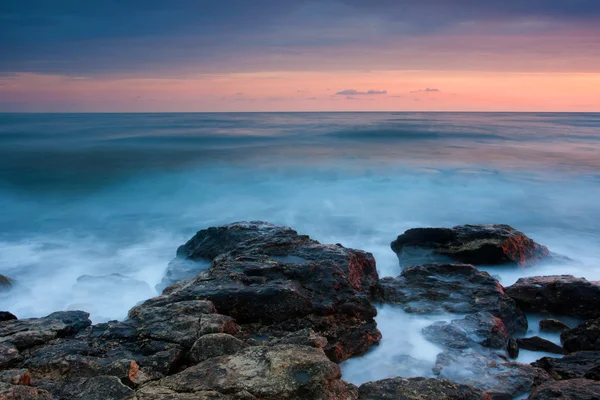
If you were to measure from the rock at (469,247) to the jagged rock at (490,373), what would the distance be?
3832mm

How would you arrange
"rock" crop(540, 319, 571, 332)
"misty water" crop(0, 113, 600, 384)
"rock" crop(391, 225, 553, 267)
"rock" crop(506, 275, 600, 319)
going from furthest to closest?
"rock" crop(391, 225, 553, 267) → "misty water" crop(0, 113, 600, 384) → "rock" crop(506, 275, 600, 319) → "rock" crop(540, 319, 571, 332)

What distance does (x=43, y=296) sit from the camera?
8922mm

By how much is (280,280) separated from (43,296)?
5.60 meters

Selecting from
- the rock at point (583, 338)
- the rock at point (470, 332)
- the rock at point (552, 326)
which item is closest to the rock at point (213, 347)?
the rock at point (470, 332)

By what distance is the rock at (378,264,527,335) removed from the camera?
6516 millimetres

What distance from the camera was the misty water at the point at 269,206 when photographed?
28.6 ft

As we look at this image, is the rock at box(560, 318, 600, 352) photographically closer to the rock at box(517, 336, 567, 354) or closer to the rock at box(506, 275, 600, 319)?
the rock at box(517, 336, 567, 354)

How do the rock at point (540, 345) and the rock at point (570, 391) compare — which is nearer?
the rock at point (570, 391)

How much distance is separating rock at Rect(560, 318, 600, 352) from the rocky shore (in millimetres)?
13

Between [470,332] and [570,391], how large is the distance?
6.12 feet

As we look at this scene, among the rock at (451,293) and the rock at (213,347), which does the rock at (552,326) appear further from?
the rock at (213,347)

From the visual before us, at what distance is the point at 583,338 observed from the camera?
5.70 metres

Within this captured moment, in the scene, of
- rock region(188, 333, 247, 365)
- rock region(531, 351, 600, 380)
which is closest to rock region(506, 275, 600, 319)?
rock region(531, 351, 600, 380)

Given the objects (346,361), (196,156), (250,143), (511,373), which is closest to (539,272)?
(511,373)
